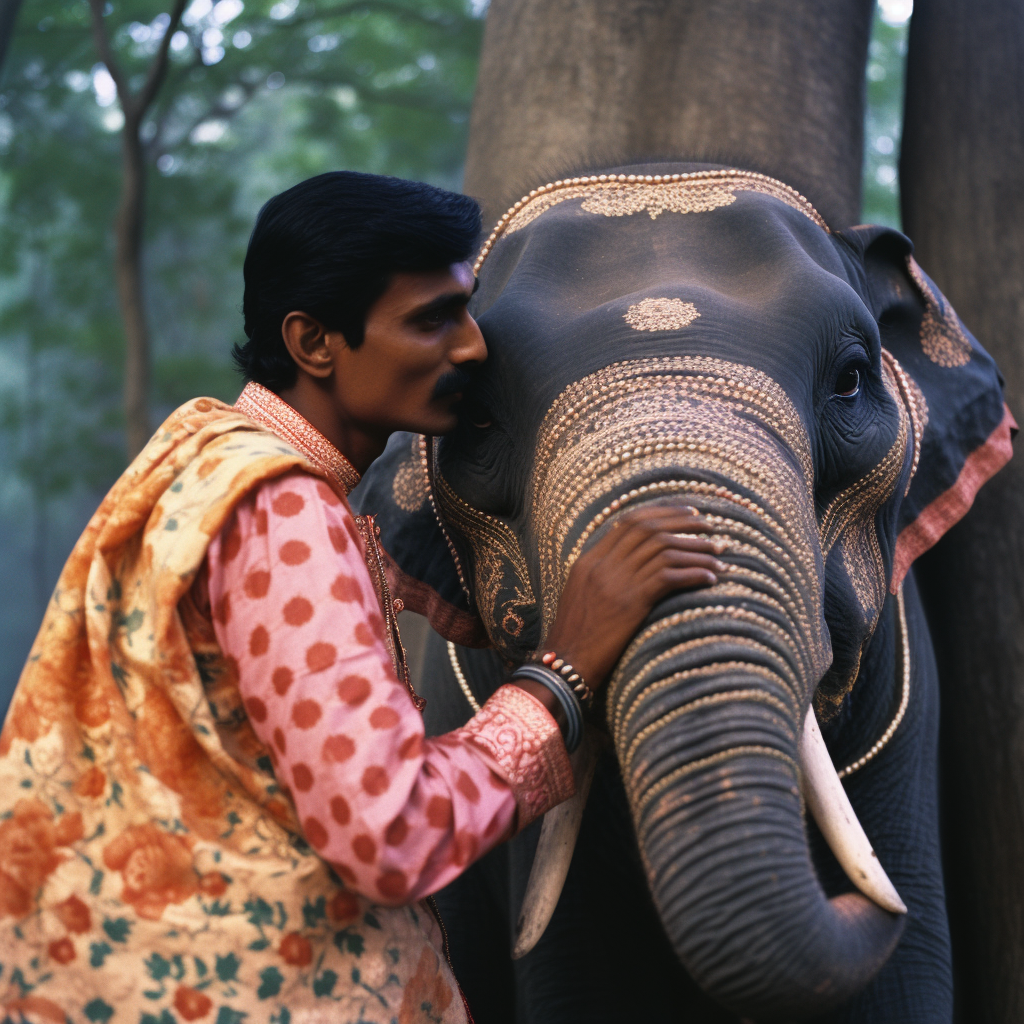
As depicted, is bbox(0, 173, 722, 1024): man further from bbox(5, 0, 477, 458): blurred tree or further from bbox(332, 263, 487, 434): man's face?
bbox(5, 0, 477, 458): blurred tree

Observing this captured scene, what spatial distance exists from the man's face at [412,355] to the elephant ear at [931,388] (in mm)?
950

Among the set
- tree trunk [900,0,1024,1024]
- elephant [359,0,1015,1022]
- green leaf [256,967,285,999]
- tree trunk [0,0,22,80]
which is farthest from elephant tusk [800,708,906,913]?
tree trunk [0,0,22,80]

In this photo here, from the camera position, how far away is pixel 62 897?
161 centimetres

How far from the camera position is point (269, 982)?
158 centimetres

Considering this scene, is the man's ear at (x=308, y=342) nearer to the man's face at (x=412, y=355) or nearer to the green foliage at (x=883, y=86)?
the man's face at (x=412, y=355)

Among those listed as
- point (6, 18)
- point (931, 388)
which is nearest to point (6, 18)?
point (6, 18)

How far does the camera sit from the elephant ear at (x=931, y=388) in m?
2.49

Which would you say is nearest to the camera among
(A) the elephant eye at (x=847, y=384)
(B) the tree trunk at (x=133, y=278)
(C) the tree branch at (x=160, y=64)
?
(A) the elephant eye at (x=847, y=384)

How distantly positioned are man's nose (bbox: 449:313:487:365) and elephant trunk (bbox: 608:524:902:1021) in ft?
1.92

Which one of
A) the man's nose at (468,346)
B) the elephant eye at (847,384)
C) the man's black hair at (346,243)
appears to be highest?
the man's black hair at (346,243)

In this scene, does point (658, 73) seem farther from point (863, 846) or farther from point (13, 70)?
point (13, 70)

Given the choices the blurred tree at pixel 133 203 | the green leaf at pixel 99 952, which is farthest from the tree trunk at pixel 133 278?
the green leaf at pixel 99 952

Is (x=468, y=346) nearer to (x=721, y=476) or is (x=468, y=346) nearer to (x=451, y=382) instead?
(x=451, y=382)

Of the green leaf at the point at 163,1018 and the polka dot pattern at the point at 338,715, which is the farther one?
the green leaf at the point at 163,1018
